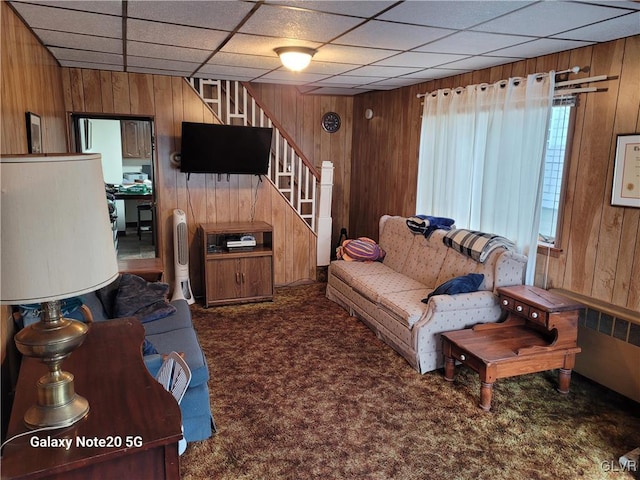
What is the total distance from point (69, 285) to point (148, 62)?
10.5 ft

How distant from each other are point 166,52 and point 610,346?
12.6ft

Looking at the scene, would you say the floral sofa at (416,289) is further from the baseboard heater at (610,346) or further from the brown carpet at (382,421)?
the baseboard heater at (610,346)

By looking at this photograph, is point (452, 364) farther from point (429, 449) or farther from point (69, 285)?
point (69, 285)

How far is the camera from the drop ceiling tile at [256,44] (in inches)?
116

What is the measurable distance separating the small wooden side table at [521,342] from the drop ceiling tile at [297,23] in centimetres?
215

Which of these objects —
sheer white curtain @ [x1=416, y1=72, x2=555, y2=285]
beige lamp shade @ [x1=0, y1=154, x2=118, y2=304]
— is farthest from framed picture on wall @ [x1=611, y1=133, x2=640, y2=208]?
beige lamp shade @ [x1=0, y1=154, x2=118, y2=304]

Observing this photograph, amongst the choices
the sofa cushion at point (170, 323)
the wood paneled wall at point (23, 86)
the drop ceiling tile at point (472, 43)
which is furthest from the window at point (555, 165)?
the wood paneled wall at point (23, 86)

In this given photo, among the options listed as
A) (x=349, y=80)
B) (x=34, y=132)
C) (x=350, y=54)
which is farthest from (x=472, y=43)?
(x=34, y=132)

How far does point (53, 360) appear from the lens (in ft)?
4.50

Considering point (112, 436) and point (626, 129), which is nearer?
point (112, 436)

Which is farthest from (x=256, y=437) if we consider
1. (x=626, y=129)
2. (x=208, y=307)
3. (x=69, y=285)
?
(x=626, y=129)

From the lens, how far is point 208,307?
469cm

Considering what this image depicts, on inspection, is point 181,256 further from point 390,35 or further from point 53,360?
point 53,360

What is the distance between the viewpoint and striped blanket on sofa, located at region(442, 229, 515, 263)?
3.55 m
